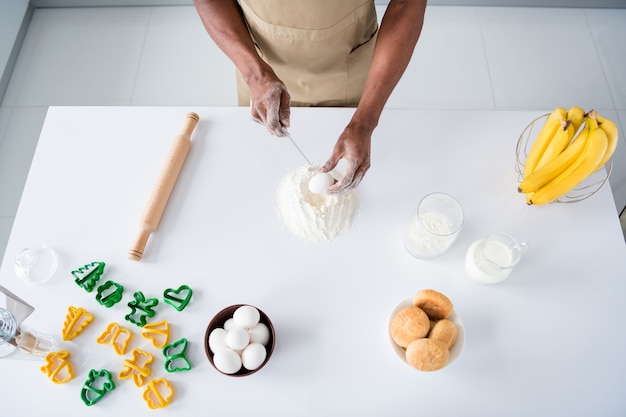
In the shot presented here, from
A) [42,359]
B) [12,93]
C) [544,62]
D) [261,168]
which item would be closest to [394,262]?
[261,168]

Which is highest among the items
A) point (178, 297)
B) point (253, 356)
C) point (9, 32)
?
point (9, 32)

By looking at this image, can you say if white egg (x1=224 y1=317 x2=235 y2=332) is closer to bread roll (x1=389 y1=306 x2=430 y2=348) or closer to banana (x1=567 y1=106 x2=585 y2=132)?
bread roll (x1=389 y1=306 x2=430 y2=348)

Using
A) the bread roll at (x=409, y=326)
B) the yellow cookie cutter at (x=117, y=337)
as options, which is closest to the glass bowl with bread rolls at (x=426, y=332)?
the bread roll at (x=409, y=326)

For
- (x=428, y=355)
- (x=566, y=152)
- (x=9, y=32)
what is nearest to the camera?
(x=428, y=355)

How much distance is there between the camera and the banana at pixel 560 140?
946 mm

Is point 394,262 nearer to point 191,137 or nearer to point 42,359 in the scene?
point 191,137

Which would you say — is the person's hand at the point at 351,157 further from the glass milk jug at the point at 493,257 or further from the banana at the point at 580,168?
the banana at the point at 580,168

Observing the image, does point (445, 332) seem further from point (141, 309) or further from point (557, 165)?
point (141, 309)

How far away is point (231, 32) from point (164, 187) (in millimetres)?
425

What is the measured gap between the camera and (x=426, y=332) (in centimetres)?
88

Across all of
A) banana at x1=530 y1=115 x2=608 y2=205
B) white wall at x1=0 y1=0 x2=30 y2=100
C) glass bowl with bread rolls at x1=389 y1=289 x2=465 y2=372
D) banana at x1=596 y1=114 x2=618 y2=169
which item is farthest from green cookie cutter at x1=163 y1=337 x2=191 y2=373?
white wall at x1=0 y1=0 x2=30 y2=100

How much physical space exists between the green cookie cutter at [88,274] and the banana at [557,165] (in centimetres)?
102

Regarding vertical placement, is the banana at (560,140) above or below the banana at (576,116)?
below

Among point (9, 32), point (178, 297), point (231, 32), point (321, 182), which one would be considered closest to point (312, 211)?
point (321, 182)
